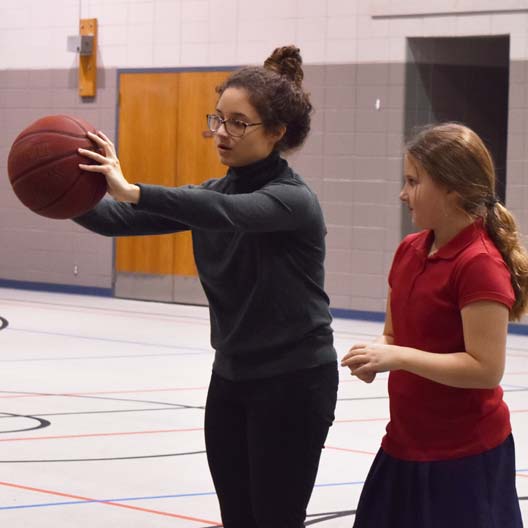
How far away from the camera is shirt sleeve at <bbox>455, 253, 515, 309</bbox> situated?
225 centimetres

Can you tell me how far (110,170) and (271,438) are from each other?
70cm

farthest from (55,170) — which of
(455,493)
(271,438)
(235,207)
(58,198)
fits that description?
(455,493)

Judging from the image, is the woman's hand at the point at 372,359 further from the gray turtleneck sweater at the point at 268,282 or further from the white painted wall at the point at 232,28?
the white painted wall at the point at 232,28

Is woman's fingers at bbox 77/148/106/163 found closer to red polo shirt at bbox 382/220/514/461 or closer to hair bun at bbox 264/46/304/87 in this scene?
hair bun at bbox 264/46/304/87

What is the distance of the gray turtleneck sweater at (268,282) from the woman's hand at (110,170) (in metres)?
0.23

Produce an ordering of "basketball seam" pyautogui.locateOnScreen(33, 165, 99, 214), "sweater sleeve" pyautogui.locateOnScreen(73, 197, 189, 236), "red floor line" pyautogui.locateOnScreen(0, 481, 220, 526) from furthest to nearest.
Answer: "red floor line" pyautogui.locateOnScreen(0, 481, 220, 526) → "sweater sleeve" pyautogui.locateOnScreen(73, 197, 189, 236) → "basketball seam" pyautogui.locateOnScreen(33, 165, 99, 214)

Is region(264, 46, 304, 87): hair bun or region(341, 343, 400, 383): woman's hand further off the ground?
region(264, 46, 304, 87): hair bun

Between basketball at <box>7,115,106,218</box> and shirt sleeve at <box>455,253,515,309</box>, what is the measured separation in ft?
2.57

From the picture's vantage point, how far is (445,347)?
91.6 inches

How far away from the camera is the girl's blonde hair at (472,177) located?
7.66ft

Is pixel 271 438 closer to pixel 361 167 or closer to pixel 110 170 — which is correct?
pixel 110 170

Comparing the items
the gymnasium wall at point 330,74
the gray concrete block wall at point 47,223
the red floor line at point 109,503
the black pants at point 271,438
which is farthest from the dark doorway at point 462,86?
the black pants at point 271,438

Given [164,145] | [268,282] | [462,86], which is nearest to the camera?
[268,282]

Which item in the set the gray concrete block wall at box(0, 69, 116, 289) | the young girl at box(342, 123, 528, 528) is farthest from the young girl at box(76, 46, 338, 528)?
the gray concrete block wall at box(0, 69, 116, 289)
